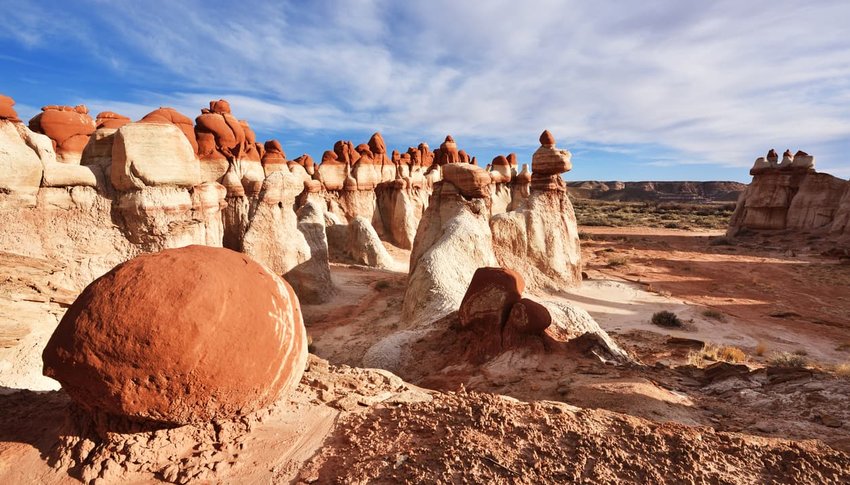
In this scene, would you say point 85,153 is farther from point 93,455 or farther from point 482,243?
point 482,243

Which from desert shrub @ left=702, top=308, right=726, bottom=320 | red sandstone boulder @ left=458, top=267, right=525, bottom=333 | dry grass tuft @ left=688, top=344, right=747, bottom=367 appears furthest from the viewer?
desert shrub @ left=702, top=308, right=726, bottom=320

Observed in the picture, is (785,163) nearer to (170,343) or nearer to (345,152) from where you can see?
(345,152)

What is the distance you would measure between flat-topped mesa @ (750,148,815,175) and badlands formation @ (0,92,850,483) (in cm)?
2238

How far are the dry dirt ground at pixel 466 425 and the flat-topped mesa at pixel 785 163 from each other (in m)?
22.0

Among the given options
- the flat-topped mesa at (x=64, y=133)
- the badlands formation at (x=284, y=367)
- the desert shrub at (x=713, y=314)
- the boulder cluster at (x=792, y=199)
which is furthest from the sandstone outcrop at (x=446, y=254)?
the boulder cluster at (x=792, y=199)

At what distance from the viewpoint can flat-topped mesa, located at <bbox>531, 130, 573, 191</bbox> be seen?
12.2 meters

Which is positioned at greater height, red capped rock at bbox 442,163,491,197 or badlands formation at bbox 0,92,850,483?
red capped rock at bbox 442,163,491,197

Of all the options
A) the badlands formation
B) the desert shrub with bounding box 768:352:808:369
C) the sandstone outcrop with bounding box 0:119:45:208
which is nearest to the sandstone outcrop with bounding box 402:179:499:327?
the badlands formation

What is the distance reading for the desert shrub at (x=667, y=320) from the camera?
32.3 feet

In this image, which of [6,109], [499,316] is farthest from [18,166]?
[499,316]

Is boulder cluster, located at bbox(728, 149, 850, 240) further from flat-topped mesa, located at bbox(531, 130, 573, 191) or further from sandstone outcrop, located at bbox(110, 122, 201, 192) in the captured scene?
sandstone outcrop, located at bbox(110, 122, 201, 192)

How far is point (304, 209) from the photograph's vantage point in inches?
556

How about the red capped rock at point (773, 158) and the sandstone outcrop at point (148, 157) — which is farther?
the red capped rock at point (773, 158)

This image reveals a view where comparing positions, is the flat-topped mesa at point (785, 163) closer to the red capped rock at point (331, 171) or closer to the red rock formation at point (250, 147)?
the red capped rock at point (331, 171)
